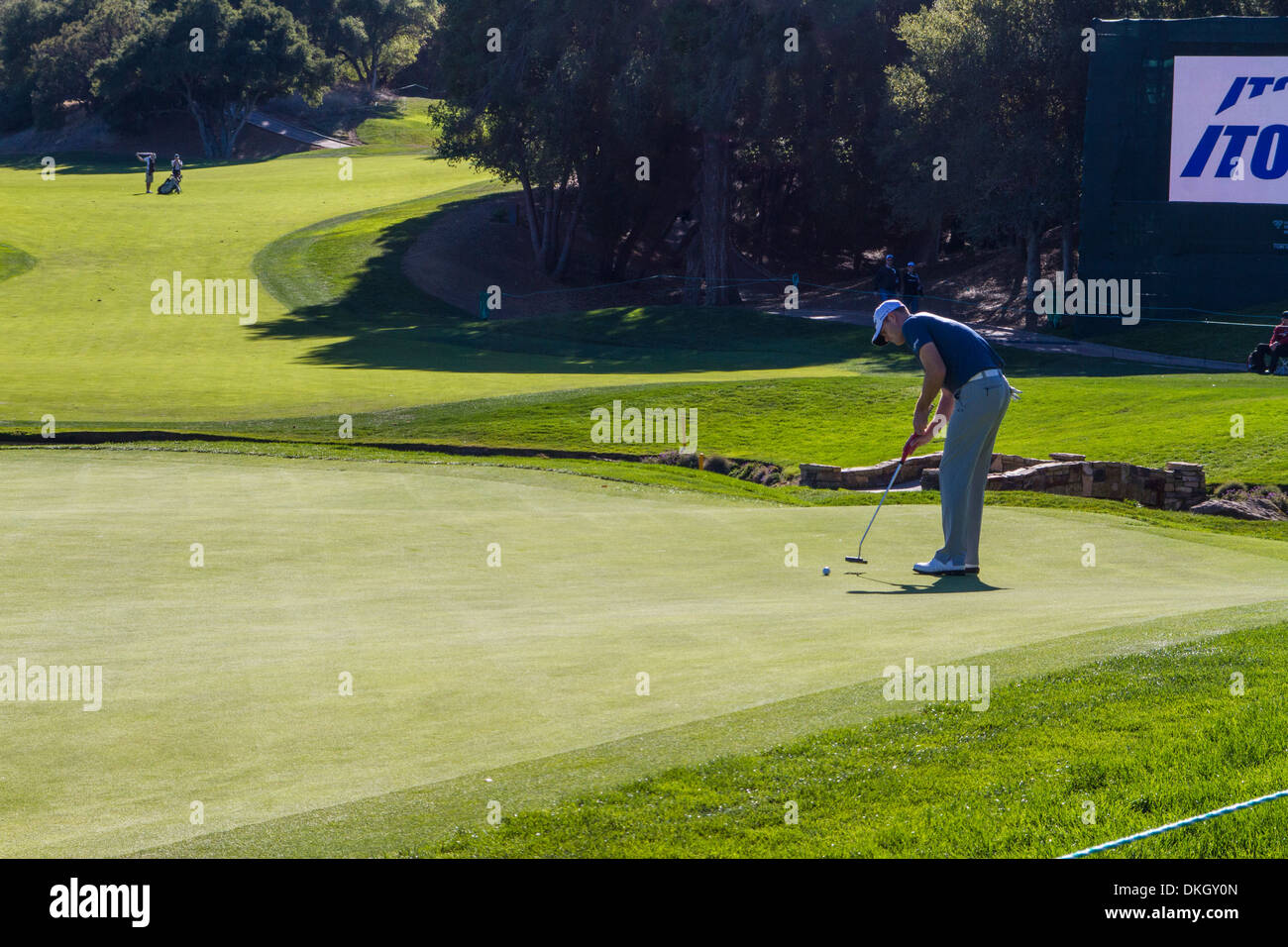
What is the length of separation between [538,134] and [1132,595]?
50.7 meters

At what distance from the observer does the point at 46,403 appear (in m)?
29.7

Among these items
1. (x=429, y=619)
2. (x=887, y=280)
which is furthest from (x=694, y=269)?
(x=429, y=619)

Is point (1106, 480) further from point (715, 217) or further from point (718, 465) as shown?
point (715, 217)

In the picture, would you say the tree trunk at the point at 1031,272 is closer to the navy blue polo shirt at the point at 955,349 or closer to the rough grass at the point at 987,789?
the navy blue polo shirt at the point at 955,349

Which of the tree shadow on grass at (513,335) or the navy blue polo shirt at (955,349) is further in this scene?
the tree shadow on grass at (513,335)

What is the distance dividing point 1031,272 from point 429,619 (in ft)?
153

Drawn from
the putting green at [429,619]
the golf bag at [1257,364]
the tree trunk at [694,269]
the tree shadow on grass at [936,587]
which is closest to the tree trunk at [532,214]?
the tree trunk at [694,269]

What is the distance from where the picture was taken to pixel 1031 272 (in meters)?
53.0

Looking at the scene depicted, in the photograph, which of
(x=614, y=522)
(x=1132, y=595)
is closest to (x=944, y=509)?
(x=1132, y=595)

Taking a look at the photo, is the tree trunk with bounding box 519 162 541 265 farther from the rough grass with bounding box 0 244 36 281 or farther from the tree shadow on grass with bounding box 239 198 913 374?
the rough grass with bounding box 0 244 36 281

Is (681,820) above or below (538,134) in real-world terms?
below

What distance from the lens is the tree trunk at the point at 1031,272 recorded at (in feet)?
169

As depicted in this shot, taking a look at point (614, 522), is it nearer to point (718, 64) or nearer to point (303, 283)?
point (718, 64)

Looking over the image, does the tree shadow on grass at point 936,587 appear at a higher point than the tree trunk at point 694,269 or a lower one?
lower
